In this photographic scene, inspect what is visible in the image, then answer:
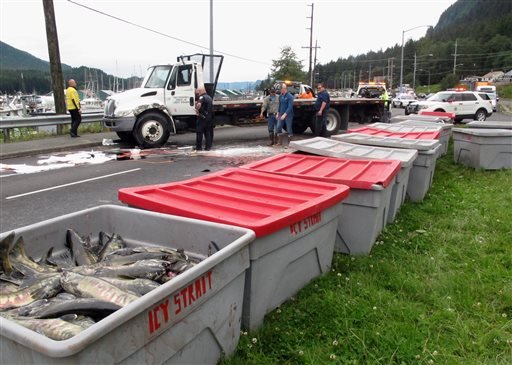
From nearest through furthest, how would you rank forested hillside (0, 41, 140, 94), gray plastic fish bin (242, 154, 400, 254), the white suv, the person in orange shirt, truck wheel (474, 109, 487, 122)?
gray plastic fish bin (242, 154, 400, 254)
the person in orange shirt
the white suv
truck wheel (474, 109, 487, 122)
forested hillside (0, 41, 140, 94)

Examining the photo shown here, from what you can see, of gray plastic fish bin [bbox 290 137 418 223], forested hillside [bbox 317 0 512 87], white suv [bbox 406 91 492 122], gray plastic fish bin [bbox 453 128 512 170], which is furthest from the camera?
forested hillside [bbox 317 0 512 87]

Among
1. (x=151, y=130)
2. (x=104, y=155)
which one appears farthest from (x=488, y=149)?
(x=104, y=155)

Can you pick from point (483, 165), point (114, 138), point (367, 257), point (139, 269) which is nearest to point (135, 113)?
point (114, 138)

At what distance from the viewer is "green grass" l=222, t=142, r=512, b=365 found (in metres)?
2.62

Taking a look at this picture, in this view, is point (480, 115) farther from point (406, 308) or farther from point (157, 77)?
point (406, 308)

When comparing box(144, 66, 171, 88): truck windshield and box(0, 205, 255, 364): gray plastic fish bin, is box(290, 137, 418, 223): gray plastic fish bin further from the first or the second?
box(144, 66, 171, 88): truck windshield

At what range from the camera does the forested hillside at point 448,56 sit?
122750 mm

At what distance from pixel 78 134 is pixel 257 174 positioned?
13.7 metres

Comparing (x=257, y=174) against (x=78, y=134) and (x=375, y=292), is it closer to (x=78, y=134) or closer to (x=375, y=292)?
(x=375, y=292)

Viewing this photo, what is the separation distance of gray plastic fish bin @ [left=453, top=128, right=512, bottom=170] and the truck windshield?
367 inches

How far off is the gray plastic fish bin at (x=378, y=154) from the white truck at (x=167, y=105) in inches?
331

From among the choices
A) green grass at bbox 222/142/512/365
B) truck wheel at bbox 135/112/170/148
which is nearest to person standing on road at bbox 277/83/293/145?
truck wheel at bbox 135/112/170/148

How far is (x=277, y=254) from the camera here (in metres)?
2.74

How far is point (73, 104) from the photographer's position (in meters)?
14.3
